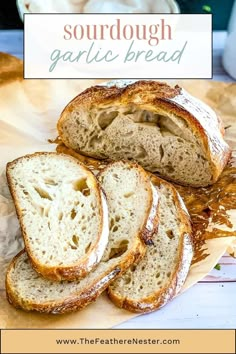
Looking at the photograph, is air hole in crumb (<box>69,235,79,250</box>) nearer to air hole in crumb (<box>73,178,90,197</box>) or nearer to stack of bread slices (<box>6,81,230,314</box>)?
stack of bread slices (<box>6,81,230,314</box>)

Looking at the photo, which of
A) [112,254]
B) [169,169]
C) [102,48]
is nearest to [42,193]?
[112,254]

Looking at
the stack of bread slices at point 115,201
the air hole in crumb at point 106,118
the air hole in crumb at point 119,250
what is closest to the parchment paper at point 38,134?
the stack of bread slices at point 115,201

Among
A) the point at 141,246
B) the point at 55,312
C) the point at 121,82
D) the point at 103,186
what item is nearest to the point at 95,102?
the point at 121,82

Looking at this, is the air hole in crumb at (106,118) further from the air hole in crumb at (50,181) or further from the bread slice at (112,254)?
the air hole in crumb at (50,181)

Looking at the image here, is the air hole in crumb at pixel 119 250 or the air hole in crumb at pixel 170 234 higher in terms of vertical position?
the air hole in crumb at pixel 170 234

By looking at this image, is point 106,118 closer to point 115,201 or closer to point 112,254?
point 115,201

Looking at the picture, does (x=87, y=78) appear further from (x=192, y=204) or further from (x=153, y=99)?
(x=192, y=204)
